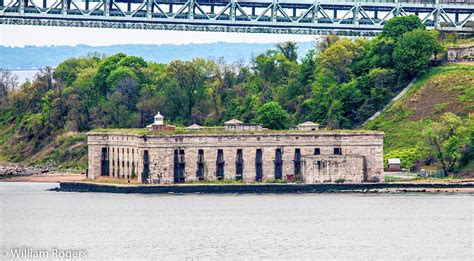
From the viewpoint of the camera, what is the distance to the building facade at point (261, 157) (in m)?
120

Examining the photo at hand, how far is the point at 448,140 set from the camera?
124 meters

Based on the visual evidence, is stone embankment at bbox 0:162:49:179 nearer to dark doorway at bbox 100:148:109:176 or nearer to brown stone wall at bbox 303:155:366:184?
dark doorway at bbox 100:148:109:176

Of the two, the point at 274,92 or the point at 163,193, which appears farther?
the point at 274,92

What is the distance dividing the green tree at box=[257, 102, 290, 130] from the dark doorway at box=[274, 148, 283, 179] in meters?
11.7

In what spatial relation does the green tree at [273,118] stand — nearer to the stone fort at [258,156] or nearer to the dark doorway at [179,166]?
the stone fort at [258,156]

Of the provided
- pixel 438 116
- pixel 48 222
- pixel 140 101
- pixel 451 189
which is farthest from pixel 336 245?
pixel 140 101

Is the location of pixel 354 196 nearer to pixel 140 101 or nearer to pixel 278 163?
pixel 278 163

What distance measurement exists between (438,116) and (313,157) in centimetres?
1834

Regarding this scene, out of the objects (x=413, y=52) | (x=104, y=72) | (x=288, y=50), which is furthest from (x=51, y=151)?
(x=413, y=52)

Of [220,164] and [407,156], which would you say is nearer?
[220,164]

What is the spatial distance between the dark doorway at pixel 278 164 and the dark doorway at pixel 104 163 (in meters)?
13.8

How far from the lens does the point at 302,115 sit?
148375mm

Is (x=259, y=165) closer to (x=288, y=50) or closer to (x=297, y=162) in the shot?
(x=297, y=162)

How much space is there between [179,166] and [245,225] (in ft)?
77.7
